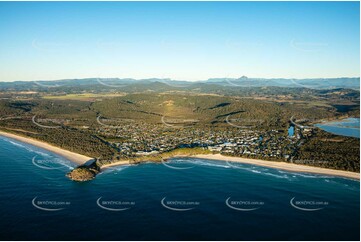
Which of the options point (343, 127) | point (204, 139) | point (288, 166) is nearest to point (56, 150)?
point (204, 139)

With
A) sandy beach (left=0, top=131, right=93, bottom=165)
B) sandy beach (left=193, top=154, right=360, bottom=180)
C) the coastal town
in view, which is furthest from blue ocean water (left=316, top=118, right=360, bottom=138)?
sandy beach (left=0, top=131, right=93, bottom=165)

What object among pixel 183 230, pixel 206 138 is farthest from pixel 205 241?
pixel 206 138

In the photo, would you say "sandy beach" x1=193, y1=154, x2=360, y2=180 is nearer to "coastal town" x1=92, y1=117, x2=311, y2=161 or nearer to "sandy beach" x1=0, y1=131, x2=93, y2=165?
"coastal town" x1=92, y1=117, x2=311, y2=161

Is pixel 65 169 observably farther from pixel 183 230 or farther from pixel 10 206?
pixel 183 230

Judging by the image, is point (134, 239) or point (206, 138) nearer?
point (134, 239)

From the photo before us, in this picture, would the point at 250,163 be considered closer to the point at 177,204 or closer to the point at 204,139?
the point at 204,139

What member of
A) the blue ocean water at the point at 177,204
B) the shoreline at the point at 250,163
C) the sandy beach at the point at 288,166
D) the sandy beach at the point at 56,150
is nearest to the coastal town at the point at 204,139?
the sandy beach at the point at 288,166
